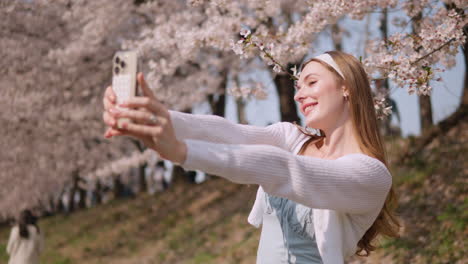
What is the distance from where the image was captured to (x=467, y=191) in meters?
6.90

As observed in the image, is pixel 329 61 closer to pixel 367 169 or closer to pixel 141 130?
pixel 367 169

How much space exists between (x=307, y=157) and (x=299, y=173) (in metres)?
0.11

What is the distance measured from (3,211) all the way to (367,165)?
1423cm

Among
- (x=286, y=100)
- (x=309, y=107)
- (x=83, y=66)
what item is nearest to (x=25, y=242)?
(x=83, y=66)

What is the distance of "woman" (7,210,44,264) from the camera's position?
352 inches

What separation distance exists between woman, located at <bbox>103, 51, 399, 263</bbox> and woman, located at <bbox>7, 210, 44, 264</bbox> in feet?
25.0

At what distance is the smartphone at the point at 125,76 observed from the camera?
1596mm

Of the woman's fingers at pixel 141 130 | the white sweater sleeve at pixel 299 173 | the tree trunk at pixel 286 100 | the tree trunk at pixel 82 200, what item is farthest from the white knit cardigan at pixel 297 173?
the tree trunk at pixel 82 200

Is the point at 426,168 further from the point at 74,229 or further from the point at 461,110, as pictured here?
the point at 74,229

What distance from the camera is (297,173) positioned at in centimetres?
179

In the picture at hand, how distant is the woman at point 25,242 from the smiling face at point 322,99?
806 cm

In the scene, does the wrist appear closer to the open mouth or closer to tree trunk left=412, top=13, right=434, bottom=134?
the open mouth

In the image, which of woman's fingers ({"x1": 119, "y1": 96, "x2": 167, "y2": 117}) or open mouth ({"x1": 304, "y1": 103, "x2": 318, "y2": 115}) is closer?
woman's fingers ({"x1": 119, "y1": 96, "x2": 167, "y2": 117})

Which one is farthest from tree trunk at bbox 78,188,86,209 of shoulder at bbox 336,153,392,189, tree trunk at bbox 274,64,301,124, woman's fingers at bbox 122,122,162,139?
woman's fingers at bbox 122,122,162,139
